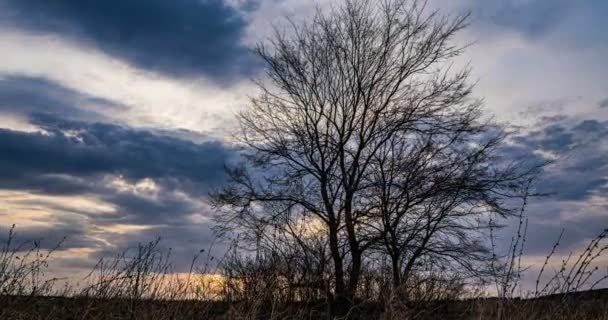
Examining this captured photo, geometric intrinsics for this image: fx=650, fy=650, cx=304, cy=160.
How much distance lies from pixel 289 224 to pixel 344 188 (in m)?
1.61

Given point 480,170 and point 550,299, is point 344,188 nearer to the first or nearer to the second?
point 480,170

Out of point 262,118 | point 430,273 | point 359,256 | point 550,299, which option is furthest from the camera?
point 262,118

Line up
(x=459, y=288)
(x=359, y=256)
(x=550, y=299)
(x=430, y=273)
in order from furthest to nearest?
(x=359, y=256) < (x=430, y=273) < (x=459, y=288) < (x=550, y=299)

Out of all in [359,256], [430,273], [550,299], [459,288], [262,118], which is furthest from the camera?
[262,118]

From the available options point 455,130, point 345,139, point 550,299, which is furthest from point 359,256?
point 550,299

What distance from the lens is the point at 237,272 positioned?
1308 centimetres

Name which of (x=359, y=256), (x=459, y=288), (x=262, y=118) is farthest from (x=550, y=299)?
(x=262, y=118)

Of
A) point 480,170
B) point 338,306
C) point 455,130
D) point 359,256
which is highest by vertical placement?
point 455,130

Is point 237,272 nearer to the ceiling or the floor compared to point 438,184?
nearer to the floor

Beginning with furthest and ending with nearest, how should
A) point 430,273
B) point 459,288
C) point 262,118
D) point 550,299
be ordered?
point 262,118, point 430,273, point 459,288, point 550,299

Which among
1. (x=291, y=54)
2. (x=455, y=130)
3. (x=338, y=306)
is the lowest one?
(x=338, y=306)

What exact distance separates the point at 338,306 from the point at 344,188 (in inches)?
132

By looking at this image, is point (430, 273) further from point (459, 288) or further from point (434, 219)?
point (434, 219)

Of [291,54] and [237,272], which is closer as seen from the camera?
[237,272]
